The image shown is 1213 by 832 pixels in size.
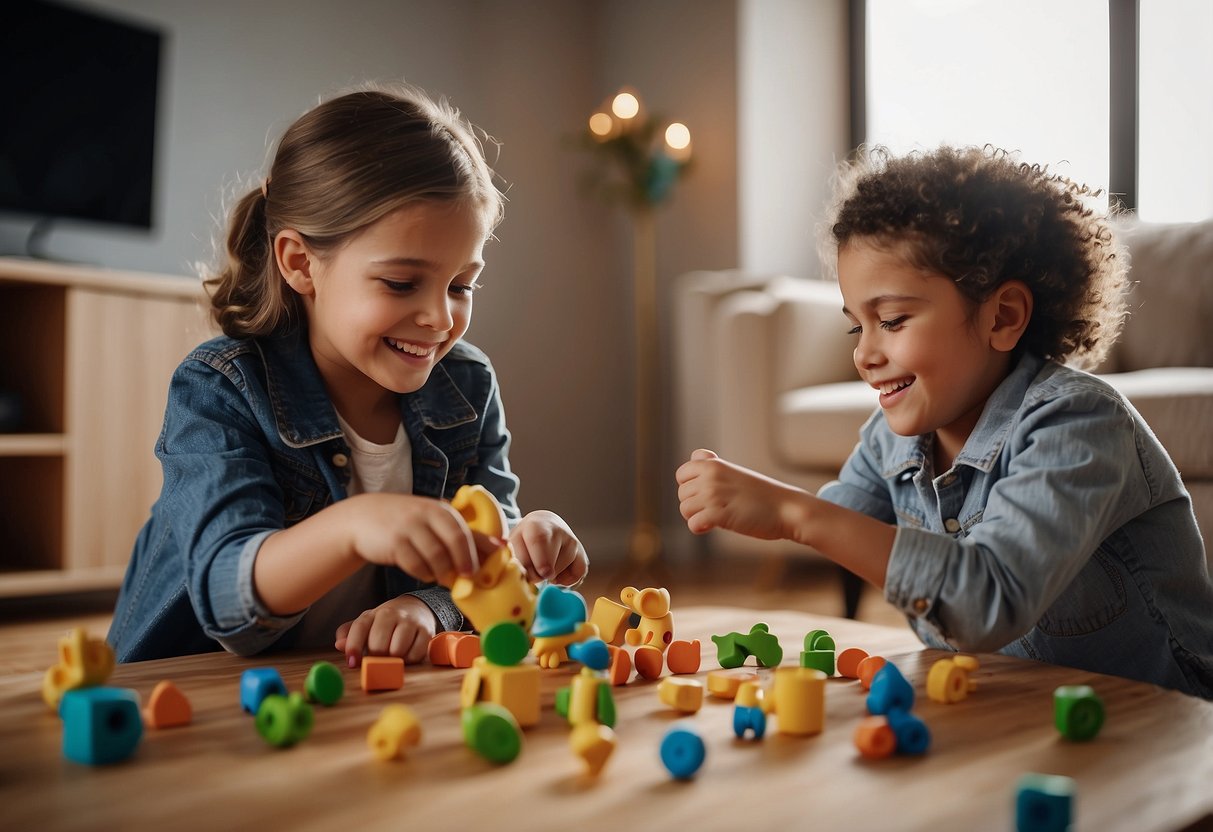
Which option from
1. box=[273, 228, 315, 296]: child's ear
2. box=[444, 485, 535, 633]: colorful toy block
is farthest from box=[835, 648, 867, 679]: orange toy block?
box=[273, 228, 315, 296]: child's ear

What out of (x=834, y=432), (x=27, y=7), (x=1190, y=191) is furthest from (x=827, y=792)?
(x=1190, y=191)

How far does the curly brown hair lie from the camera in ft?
3.05

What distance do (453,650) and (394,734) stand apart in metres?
0.26

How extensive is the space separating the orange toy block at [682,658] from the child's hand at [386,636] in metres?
0.19

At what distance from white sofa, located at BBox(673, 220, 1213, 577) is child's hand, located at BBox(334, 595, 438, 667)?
46.5 inches

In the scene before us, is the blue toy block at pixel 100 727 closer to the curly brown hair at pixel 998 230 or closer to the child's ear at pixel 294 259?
the child's ear at pixel 294 259

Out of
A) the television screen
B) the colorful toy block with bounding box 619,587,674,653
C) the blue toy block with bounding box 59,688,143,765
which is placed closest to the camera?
the blue toy block with bounding box 59,688,143,765

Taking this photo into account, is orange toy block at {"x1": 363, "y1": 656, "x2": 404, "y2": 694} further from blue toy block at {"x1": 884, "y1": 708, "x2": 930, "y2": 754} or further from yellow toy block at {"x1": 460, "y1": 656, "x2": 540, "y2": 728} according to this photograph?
blue toy block at {"x1": 884, "y1": 708, "x2": 930, "y2": 754}

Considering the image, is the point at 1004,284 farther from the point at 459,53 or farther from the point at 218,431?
the point at 459,53

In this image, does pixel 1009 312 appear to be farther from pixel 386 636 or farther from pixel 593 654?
pixel 386 636

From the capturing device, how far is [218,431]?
2.96 feet

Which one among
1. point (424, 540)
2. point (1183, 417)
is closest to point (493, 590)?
point (424, 540)

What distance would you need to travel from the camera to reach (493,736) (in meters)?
0.53

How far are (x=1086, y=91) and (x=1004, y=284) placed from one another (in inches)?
94.0
